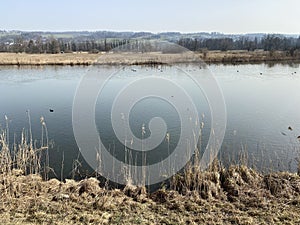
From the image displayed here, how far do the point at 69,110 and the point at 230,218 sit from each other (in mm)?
10382

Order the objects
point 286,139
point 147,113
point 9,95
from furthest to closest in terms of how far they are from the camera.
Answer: point 9,95
point 147,113
point 286,139

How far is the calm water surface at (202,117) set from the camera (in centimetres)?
805

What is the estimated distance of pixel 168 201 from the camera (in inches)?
192

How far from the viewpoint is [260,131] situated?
401 inches

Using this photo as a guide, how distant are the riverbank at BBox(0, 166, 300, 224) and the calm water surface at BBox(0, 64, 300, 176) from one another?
1.67 m

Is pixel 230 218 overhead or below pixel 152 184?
overhead

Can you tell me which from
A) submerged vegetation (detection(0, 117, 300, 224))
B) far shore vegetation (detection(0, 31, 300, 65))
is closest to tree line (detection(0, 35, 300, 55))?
far shore vegetation (detection(0, 31, 300, 65))

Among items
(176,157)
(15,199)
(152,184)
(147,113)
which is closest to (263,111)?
(147,113)

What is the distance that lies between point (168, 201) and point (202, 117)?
20.6 ft

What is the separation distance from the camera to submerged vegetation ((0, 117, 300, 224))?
165 inches

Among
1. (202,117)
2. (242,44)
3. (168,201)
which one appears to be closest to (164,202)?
(168,201)

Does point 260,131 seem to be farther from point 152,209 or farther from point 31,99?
point 31,99

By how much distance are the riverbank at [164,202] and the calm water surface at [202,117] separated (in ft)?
5.49

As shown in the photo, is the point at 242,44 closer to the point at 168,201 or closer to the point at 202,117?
the point at 202,117
